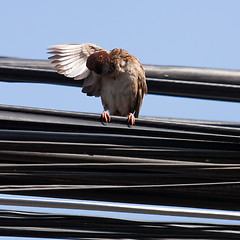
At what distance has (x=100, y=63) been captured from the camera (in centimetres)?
471

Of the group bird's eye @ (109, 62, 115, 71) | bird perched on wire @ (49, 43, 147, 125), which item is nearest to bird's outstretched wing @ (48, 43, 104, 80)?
bird perched on wire @ (49, 43, 147, 125)

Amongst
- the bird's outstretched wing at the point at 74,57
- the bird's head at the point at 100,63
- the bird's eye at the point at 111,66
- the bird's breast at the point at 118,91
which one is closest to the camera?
the bird's outstretched wing at the point at 74,57

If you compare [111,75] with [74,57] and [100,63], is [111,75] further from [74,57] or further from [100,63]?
[74,57]

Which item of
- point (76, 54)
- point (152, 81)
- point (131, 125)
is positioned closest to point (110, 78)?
point (76, 54)

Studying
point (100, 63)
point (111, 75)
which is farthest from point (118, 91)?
point (100, 63)

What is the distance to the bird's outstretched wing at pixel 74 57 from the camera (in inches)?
152

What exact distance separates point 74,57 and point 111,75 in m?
0.51

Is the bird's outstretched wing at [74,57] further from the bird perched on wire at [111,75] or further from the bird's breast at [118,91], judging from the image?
the bird's breast at [118,91]

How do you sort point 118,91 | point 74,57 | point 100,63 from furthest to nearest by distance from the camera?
point 118,91, point 100,63, point 74,57

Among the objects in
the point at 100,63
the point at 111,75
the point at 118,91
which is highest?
the point at 100,63

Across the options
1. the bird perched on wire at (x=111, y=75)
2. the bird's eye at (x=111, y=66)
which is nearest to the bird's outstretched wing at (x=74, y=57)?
the bird perched on wire at (x=111, y=75)

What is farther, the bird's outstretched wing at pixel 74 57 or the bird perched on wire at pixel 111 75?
the bird perched on wire at pixel 111 75

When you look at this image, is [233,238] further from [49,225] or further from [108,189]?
[49,225]

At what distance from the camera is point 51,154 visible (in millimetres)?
2264
